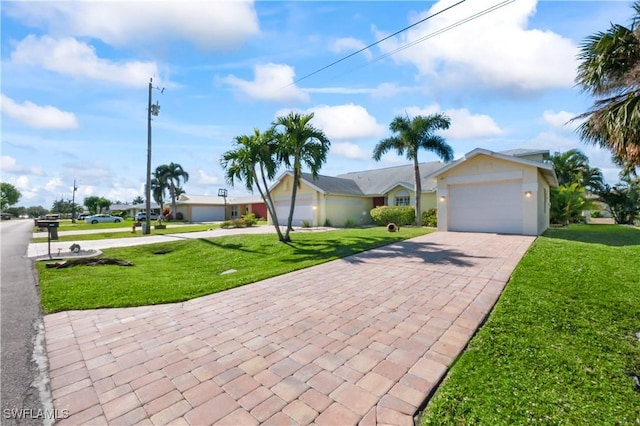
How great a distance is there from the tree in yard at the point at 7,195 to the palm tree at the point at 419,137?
10361 centimetres

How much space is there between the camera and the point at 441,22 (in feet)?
23.5

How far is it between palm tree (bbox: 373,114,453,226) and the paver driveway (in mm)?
14291

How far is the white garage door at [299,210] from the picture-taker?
78.0 ft

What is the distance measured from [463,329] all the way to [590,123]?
297 inches

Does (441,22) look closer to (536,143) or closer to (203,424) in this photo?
(203,424)

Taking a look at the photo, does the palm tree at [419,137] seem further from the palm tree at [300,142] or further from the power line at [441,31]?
the power line at [441,31]

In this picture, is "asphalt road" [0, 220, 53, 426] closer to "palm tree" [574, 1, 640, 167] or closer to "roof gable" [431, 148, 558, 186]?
"palm tree" [574, 1, 640, 167]

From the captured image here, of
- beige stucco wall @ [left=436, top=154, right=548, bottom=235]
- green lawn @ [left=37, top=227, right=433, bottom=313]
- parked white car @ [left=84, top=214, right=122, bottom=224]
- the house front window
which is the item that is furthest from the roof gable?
parked white car @ [left=84, top=214, right=122, bottom=224]

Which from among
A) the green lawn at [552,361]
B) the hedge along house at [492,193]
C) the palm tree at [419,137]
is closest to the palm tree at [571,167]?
the hedge along house at [492,193]

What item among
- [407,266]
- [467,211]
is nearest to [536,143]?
[467,211]

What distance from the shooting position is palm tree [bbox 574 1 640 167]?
6.30 metres

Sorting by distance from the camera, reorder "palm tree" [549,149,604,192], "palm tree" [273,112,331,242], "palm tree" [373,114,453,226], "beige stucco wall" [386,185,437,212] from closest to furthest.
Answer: "palm tree" [273,112,331,242] → "palm tree" [373,114,453,226] → "beige stucco wall" [386,185,437,212] → "palm tree" [549,149,604,192]

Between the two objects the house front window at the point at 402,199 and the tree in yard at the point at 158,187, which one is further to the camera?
the tree in yard at the point at 158,187

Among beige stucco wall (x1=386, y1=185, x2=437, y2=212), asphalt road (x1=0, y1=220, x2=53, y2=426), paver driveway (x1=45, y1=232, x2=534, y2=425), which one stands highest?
beige stucco wall (x1=386, y1=185, x2=437, y2=212)
